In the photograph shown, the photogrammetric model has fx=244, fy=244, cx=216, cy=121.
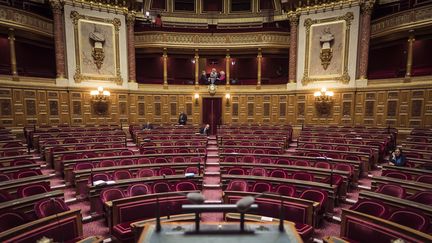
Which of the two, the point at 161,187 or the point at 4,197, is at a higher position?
the point at 4,197

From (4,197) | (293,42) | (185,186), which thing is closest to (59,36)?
(4,197)

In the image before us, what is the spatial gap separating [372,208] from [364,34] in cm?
1262

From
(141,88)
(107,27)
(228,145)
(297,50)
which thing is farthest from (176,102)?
(297,50)

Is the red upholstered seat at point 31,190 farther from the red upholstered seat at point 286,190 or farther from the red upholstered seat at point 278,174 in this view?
the red upholstered seat at point 278,174

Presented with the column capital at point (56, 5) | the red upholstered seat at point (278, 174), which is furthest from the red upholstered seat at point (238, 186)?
the column capital at point (56, 5)

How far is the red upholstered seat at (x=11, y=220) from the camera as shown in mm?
3752

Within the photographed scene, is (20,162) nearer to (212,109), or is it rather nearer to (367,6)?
(212,109)

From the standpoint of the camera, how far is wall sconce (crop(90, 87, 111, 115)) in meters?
14.7

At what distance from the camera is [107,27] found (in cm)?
1501

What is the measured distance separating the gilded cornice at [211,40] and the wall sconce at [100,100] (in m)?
4.03

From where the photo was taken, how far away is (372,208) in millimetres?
4352

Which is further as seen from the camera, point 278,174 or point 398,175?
point 278,174

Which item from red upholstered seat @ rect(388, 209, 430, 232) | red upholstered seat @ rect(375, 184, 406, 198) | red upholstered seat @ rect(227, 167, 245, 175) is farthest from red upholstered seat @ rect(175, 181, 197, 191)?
red upholstered seat @ rect(375, 184, 406, 198)

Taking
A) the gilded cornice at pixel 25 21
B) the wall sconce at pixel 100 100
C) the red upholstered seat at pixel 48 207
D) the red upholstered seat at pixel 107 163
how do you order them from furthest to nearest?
the wall sconce at pixel 100 100, the gilded cornice at pixel 25 21, the red upholstered seat at pixel 107 163, the red upholstered seat at pixel 48 207
